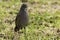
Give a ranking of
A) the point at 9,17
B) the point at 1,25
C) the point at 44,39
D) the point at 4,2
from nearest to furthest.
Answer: the point at 44,39
the point at 1,25
the point at 9,17
the point at 4,2

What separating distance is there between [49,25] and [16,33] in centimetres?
173

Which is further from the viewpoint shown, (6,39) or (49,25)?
(49,25)

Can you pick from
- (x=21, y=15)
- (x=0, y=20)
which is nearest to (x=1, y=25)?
(x=0, y=20)

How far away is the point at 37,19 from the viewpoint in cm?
1073

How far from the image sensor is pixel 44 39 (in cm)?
861

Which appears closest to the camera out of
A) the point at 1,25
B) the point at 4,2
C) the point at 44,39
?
the point at 44,39

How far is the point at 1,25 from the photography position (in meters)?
9.85

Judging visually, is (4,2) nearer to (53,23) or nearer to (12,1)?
(12,1)

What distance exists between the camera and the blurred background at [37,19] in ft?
29.8

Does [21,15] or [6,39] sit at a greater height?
[21,15]

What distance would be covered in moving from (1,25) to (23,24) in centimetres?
139

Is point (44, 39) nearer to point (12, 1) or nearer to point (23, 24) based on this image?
point (23, 24)

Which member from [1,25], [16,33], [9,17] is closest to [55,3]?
[9,17]

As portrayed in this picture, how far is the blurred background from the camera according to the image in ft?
29.8
